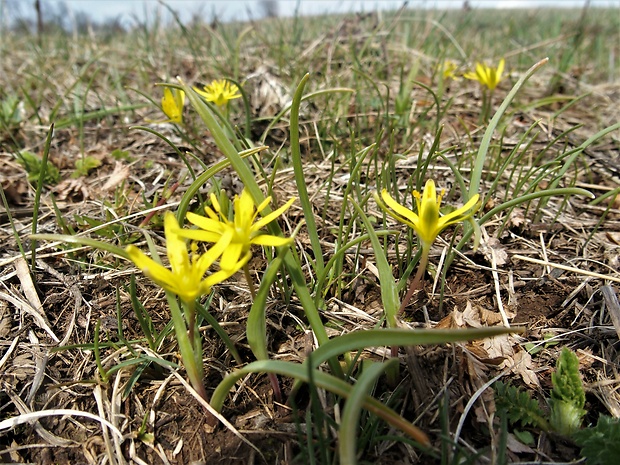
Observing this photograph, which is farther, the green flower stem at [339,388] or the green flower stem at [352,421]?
the green flower stem at [339,388]

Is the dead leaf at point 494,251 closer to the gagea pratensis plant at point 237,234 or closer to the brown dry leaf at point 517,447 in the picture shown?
the brown dry leaf at point 517,447

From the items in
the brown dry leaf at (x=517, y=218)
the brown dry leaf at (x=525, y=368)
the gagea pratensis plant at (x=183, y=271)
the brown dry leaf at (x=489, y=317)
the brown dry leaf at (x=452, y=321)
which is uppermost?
the gagea pratensis plant at (x=183, y=271)

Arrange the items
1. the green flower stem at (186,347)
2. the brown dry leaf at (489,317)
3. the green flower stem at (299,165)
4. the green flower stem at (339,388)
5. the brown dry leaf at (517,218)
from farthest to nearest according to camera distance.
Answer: the brown dry leaf at (517,218), the brown dry leaf at (489,317), the green flower stem at (299,165), the green flower stem at (186,347), the green flower stem at (339,388)

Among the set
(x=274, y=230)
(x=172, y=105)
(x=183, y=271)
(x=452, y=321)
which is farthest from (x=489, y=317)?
(x=172, y=105)

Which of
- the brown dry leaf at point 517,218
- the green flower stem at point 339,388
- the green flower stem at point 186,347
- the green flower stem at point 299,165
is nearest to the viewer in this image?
the green flower stem at point 339,388

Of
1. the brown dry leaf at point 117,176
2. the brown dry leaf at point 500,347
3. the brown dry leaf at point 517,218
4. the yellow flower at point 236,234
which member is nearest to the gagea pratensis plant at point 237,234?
the yellow flower at point 236,234

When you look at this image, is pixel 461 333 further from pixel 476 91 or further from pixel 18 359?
pixel 476 91

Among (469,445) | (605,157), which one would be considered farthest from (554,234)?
(469,445)

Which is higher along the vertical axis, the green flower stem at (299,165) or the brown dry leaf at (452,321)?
the green flower stem at (299,165)
